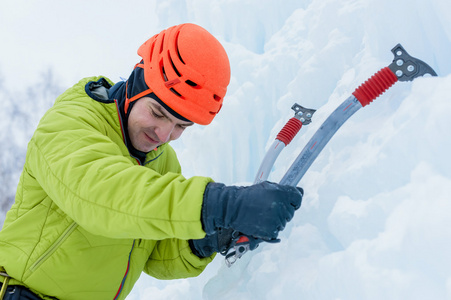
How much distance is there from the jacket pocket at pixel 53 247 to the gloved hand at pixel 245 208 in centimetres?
52

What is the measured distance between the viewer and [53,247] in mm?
1123

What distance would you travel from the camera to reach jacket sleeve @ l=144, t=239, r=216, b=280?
1483 mm

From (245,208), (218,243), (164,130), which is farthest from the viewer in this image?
(218,243)

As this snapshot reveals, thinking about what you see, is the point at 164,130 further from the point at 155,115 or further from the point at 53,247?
the point at 53,247

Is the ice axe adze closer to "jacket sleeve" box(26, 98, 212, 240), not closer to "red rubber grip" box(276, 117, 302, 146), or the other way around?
"red rubber grip" box(276, 117, 302, 146)

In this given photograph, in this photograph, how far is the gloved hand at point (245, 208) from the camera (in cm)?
80

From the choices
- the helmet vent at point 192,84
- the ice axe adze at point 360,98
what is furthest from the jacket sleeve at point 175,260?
the helmet vent at point 192,84

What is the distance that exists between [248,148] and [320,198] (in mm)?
1247

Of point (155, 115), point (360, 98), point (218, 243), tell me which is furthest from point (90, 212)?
point (360, 98)

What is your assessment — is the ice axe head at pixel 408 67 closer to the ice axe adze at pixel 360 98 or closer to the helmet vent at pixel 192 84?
the ice axe adze at pixel 360 98

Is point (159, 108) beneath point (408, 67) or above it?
beneath

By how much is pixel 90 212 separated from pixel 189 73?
1.73 ft

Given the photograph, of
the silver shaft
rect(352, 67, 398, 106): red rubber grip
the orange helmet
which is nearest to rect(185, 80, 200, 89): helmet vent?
the orange helmet

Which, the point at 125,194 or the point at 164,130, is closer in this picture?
the point at 125,194
